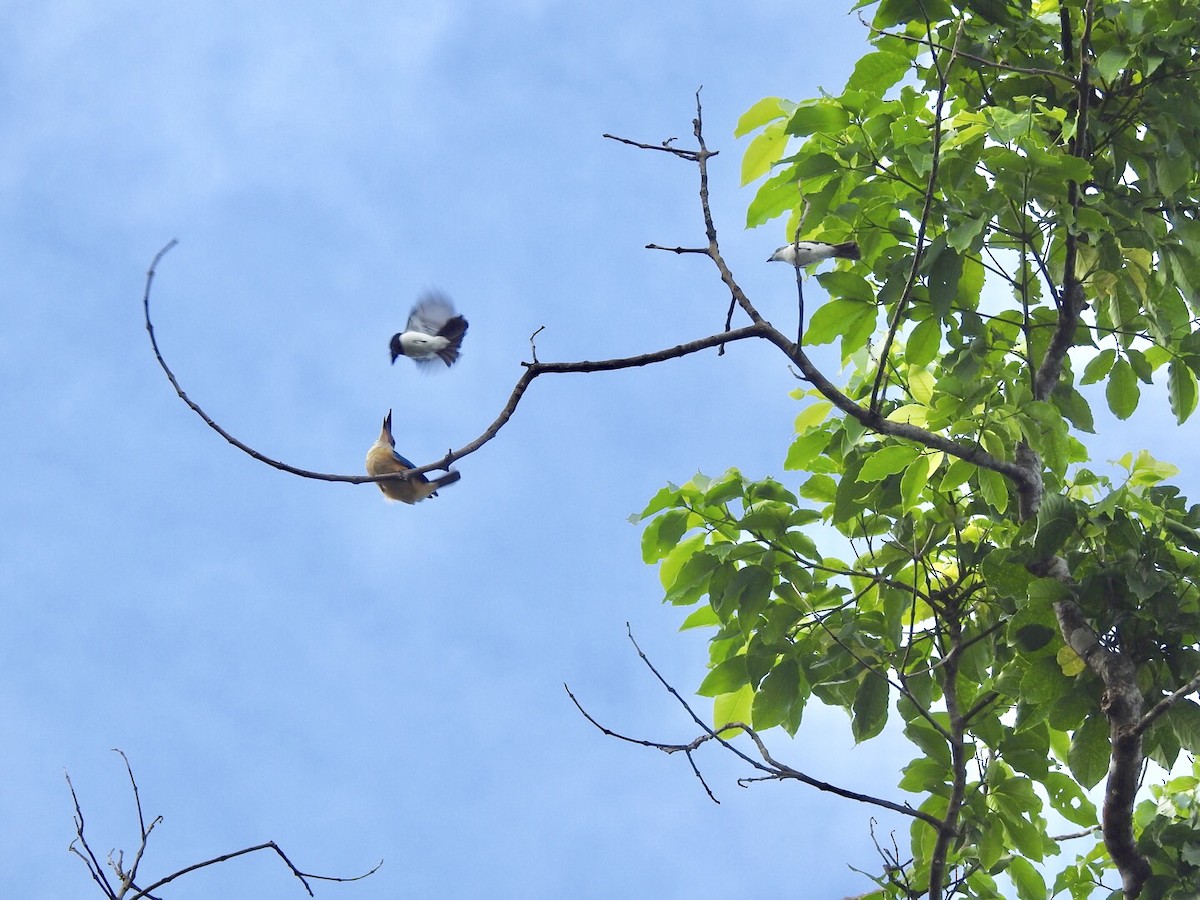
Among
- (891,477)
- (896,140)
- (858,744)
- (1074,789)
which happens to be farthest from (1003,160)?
(1074,789)

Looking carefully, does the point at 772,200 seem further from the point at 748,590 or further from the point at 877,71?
the point at 748,590

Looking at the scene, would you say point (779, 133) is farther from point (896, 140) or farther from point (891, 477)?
point (891, 477)

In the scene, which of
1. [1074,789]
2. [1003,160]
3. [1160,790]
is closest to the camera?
[1003,160]

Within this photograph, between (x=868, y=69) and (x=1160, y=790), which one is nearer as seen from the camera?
(x=868, y=69)

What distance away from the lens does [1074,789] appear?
3.93 meters

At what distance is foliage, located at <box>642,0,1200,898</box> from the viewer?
3.46m

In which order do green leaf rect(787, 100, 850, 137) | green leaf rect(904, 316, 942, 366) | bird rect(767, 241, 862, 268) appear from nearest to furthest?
green leaf rect(787, 100, 850, 137)
green leaf rect(904, 316, 942, 366)
bird rect(767, 241, 862, 268)

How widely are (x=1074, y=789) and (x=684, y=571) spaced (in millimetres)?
1578

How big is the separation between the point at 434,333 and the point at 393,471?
1.94 ft

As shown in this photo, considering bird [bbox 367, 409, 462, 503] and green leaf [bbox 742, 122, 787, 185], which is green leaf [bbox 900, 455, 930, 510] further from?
bird [bbox 367, 409, 462, 503]

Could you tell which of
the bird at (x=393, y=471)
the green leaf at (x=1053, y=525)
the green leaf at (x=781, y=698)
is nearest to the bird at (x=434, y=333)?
the bird at (x=393, y=471)

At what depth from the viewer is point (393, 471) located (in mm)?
3510

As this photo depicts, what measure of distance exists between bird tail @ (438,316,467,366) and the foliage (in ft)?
2.80

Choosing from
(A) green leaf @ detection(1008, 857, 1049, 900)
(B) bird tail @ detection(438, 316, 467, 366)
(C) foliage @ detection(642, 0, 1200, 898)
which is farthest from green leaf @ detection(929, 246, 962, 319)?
(A) green leaf @ detection(1008, 857, 1049, 900)
